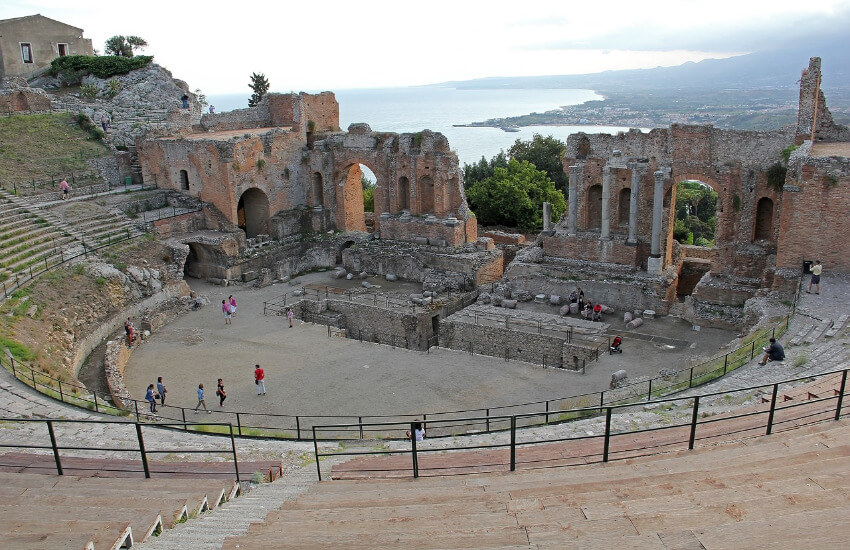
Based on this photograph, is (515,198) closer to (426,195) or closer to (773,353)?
(426,195)

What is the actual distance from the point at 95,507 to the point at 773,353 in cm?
1307

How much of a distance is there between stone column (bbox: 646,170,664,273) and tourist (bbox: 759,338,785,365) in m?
9.34

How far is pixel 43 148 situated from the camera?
108 ft

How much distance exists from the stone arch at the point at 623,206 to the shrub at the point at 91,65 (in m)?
30.7

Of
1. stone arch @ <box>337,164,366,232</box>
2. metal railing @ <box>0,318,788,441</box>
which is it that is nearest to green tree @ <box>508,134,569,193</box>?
stone arch @ <box>337,164,366,232</box>

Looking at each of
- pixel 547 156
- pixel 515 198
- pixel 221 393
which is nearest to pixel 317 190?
pixel 515 198

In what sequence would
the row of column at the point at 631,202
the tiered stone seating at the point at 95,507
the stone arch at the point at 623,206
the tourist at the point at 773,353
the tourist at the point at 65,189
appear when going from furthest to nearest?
1. the tourist at the point at 65,189
2. the stone arch at the point at 623,206
3. the row of column at the point at 631,202
4. the tourist at the point at 773,353
5. the tiered stone seating at the point at 95,507

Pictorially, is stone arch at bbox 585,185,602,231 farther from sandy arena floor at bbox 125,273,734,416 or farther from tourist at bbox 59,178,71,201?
tourist at bbox 59,178,71,201

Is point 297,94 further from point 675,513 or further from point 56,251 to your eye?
point 675,513

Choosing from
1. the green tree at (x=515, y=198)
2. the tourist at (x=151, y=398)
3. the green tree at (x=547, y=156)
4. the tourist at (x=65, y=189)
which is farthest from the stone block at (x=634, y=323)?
the green tree at (x=547, y=156)

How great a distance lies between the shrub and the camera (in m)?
41.5

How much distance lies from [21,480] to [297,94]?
2656cm

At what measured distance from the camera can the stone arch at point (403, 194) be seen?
102ft

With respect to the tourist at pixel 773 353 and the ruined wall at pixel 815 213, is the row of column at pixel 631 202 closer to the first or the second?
the ruined wall at pixel 815 213
